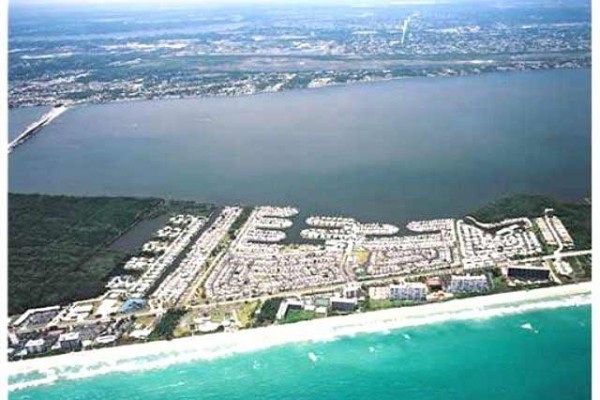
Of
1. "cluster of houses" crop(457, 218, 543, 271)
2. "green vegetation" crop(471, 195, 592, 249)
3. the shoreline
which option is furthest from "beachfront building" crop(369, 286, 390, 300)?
the shoreline

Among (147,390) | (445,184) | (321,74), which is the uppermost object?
(321,74)

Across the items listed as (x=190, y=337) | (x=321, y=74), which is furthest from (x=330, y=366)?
(x=321, y=74)

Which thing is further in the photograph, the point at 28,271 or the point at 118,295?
the point at 28,271

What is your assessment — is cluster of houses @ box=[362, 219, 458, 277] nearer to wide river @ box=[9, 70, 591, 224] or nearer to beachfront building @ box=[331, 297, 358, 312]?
wide river @ box=[9, 70, 591, 224]

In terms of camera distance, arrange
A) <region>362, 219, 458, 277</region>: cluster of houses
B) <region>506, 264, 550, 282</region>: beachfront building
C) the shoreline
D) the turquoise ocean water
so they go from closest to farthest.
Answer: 1. the turquoise ocean water
2. <region>506, 264, 550, 282</region>: beachfront building
3. <region>362, 219, 458, 277</region>: cluster of houses
4. the shoreline

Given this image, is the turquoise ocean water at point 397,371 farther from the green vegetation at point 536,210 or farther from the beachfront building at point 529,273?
the green vegetation at point 536,210

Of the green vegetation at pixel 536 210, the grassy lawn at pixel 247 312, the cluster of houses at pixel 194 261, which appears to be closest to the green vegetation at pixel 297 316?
the grassy lawn at pixel 247 312

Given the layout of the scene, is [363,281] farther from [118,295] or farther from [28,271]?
[28,271]
